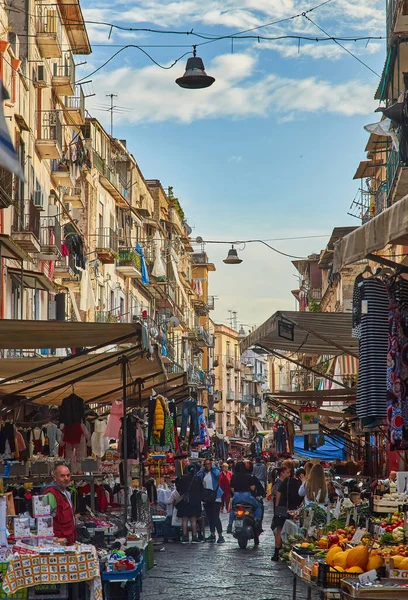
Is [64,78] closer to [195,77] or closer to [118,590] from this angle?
[195,77]

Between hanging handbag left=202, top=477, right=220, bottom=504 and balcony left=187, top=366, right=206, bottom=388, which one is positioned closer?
hanging handbag left=202, top=477, right=220, bottom=504

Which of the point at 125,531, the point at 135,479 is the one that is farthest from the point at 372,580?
the point at 135,479

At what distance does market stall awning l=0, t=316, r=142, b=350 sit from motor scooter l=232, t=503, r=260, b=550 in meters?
9.93

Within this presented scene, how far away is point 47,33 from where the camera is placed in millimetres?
26000

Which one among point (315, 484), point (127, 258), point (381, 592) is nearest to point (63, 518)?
point (381, 592)

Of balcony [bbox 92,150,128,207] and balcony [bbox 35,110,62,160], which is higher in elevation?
balcony [bbox 92,150,128,207]

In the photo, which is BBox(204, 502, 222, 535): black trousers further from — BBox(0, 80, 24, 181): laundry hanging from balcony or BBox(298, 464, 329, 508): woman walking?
BBox(0, 80, 24, 181): laundry hanging from balcony

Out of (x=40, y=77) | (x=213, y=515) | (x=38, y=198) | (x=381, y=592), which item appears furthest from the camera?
(x=40, y=77)

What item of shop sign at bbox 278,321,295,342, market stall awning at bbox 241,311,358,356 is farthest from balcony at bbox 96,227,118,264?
shop sign at bbox 278,321,295,342

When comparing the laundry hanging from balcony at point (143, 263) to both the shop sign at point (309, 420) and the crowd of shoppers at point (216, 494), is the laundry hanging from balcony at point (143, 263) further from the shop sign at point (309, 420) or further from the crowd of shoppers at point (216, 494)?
the shop sign at point (309, 420)

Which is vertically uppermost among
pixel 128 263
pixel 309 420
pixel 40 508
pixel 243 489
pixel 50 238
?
pixel 128 263

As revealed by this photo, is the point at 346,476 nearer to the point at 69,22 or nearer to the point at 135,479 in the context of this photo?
the point at 135,479

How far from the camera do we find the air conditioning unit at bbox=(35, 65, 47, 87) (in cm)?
2609

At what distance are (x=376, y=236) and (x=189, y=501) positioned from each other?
14.5 meters
